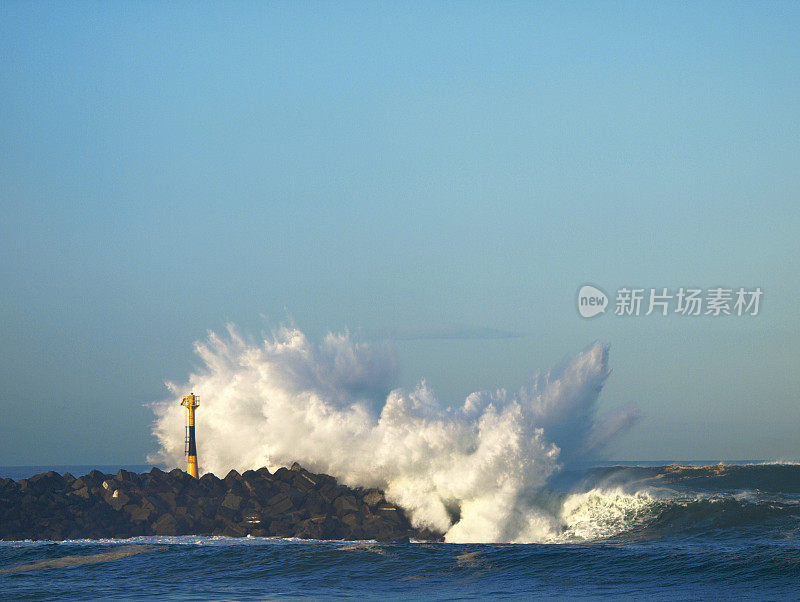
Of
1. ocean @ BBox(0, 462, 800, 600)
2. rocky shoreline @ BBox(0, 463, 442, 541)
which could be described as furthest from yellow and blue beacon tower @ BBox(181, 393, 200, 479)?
ocean @ BBox(0, 462, 800, 600)

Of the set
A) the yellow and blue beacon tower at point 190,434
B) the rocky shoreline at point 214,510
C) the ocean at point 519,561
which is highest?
the yellow and blue beacon tower at point 190,434

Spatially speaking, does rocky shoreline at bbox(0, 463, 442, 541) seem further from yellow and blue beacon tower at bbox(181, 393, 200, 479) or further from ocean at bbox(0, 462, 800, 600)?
yellow and blue beacon tower at bbox(181, 393, 200, 479)

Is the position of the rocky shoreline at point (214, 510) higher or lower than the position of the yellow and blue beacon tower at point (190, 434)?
lower

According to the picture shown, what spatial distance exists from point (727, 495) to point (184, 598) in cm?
1485

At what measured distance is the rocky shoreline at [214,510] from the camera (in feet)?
69.8

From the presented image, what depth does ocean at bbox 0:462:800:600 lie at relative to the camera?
15.0 m

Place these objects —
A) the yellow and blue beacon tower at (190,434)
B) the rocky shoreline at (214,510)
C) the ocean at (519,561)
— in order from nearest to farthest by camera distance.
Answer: the ocean at (519,561), the rocky shoreline at (214,510), the yellow and blue beacon tower at (190,434)

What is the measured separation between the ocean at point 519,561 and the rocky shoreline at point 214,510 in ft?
2.73

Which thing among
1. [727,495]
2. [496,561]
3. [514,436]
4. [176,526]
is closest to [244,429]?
[176,526]

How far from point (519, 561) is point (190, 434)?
1343cm

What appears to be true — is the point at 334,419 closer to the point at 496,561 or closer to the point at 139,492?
the point at 139,492

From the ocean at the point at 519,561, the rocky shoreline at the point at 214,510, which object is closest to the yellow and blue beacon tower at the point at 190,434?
the rocky shoreline at the point at 214,510

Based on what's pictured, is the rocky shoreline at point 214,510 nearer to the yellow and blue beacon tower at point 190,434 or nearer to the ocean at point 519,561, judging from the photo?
the ocean at point 519,561

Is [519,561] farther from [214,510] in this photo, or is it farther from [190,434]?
[190,434]
